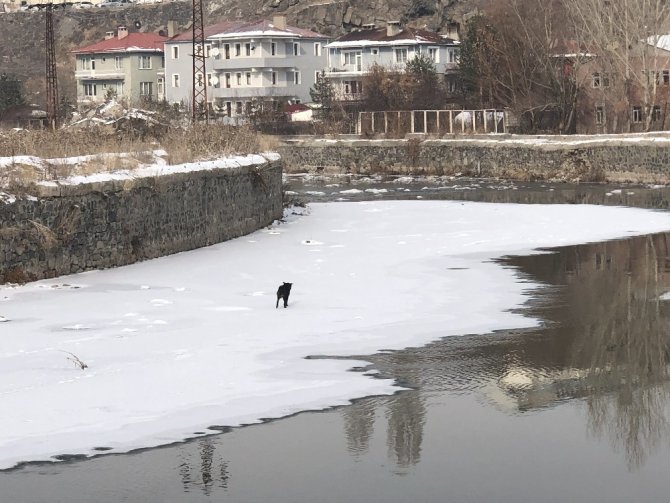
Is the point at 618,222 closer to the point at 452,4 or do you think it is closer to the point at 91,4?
the point at 452,4

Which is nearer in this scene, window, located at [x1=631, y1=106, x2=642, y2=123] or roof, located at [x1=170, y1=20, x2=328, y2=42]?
window, located at [x1=631, y1=106, x2=642, y2=123]

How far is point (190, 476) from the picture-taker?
1059cm

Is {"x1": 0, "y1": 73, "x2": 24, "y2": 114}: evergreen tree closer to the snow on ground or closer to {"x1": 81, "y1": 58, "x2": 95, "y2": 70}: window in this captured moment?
Result: {"x1": 81, "y1": 58, "x2": 95, "y2": 70}: window

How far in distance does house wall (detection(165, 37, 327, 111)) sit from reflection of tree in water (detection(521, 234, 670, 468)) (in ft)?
227

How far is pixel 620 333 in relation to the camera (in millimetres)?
16328

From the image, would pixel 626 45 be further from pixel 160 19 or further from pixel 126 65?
pixel 160 19

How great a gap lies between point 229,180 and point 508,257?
664cm

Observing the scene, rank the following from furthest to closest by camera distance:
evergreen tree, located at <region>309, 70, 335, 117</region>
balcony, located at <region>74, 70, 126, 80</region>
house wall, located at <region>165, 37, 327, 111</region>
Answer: balcony, located at <region>74, 70, 126, 80</region> → house wall, located at <region>165, 37, 327, 111</region> → evergreen tree, located at <region>309, 70, 335, 117</region>

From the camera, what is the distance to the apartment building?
93.3 meters

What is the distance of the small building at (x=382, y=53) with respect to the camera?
289ft

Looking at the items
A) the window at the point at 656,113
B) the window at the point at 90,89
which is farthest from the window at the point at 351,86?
the window at the point at 656,113

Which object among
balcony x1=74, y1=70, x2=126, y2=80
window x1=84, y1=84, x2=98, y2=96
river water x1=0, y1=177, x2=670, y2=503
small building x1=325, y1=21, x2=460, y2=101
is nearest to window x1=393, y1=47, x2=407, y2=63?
small building x1=325, y1=21, x2=460, y2=101

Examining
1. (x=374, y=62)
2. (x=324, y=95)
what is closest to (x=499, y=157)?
(x=324, y=95)

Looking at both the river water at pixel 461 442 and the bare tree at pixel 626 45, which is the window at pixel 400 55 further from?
the river water at pixel 461 442
